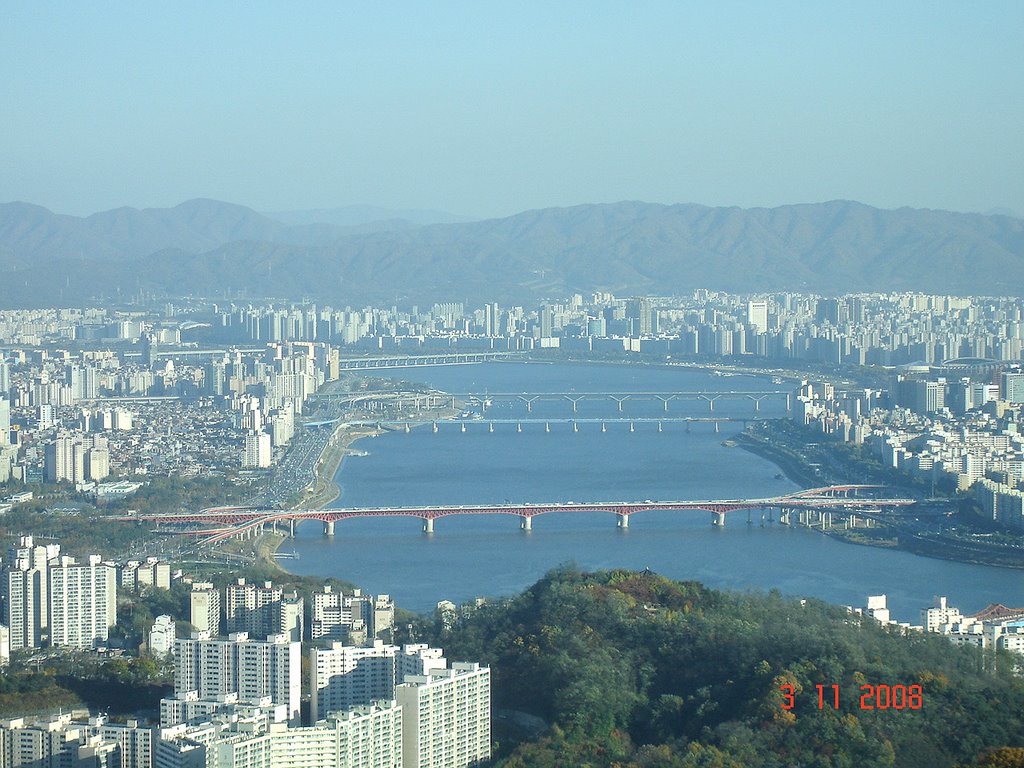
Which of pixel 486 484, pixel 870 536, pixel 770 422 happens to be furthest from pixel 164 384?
pixel 870 536

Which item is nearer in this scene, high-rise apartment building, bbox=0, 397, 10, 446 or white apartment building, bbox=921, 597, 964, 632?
white apartment building, bbox=921, 597, 964, 632

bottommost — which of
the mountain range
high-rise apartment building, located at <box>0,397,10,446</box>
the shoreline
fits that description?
the shoreline

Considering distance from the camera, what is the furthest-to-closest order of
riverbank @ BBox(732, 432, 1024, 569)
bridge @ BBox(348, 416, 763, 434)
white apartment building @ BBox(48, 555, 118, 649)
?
bridge @ BBox(348, 416, 763, 434)
riverbank @ BBox(732, 432, 1024, 569)
white apartment building @ BBox(48, 555, 118, 649)

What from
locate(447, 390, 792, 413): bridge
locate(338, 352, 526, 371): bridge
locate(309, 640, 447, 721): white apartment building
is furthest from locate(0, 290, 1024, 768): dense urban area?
locate(338, 352, 526, 371): bridge

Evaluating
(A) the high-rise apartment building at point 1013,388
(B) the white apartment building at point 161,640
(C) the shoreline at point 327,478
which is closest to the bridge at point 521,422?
(C) the shoreline at point 327,478

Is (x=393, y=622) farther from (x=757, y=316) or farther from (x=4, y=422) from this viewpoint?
(x=757, y=316)

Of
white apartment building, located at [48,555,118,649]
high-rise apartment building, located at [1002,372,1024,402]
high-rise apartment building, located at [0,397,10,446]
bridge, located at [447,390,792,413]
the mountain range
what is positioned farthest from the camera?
the mountain range
